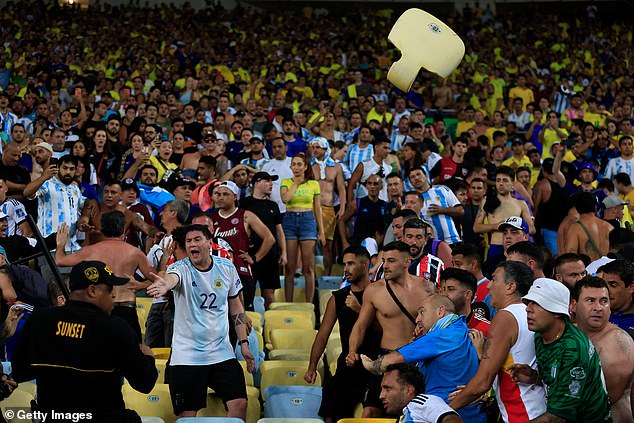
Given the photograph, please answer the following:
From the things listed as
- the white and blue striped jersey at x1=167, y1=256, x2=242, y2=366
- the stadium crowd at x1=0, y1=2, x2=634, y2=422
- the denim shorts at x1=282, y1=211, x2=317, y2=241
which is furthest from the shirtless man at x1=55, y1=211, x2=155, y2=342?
the denim shorts at x1=282, y1=211, x2=317, y2=241

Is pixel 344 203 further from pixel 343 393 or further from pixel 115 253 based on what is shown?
pixel 343 393

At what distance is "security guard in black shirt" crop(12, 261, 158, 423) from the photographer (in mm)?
4859

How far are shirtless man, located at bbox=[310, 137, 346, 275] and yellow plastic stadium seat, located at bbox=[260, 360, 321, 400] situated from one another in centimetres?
454

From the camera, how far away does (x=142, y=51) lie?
2173 centimetres

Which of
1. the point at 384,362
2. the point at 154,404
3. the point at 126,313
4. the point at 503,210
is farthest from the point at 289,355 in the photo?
the point at 503,210

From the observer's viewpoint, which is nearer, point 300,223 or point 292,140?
point 300,223

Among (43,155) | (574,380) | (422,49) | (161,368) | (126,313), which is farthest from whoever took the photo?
(43,155)

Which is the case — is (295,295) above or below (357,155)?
below

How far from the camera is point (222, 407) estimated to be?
6.94 metres

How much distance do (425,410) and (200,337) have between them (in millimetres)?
2187

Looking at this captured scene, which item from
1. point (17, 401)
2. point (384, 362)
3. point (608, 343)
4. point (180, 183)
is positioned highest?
point (180, 183)

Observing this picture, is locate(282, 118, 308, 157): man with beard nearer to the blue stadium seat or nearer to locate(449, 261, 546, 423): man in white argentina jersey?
the blue stadium seat

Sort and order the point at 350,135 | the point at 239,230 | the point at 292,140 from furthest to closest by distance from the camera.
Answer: the point at 350,135 → the point at 292,140 → the point at 239,230

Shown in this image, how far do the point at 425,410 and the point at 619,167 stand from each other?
9.80 metres
